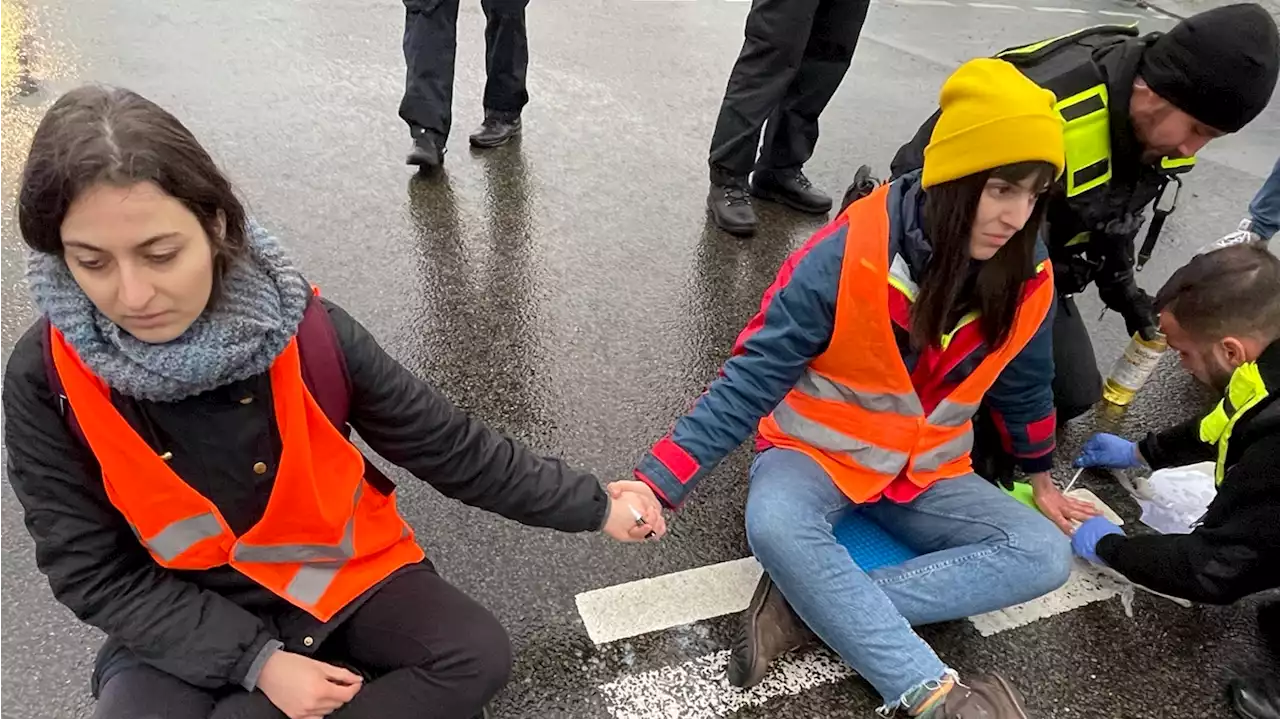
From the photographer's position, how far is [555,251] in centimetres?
360

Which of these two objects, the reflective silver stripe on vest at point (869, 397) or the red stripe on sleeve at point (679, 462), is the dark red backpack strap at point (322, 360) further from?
the reflective silver stripe on vest at point (869, 397)

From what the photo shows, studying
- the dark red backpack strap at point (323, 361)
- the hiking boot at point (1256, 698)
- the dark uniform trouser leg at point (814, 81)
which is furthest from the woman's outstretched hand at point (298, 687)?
the dark uniform trouser leg at point (814, 81)

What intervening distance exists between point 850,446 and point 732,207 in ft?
6.27

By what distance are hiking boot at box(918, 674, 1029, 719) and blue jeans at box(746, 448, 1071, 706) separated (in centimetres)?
5

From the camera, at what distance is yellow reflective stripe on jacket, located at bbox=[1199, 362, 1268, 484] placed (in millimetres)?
2121

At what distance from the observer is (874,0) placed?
26.9 ft

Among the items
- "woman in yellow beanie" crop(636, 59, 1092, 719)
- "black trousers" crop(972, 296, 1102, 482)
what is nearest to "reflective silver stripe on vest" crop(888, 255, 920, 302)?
"woman in yellow beanie" crop(636, 59, 1092, 719)

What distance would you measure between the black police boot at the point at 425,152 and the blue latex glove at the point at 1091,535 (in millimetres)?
2875

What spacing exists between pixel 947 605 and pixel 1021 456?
21.2 inches

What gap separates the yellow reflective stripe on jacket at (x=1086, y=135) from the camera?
7.74 ft

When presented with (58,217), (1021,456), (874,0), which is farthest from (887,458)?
(874,0)

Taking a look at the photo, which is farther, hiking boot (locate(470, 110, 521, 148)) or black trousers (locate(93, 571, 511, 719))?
hiking boot (locate(470, 110, 521, 148))

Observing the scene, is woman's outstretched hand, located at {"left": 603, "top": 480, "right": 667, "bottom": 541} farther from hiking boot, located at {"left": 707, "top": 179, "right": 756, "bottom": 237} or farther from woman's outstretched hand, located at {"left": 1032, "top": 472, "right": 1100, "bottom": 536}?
hiking boot, located at {"left": 707, "top": 179, "right": 756, "bottom": 237}

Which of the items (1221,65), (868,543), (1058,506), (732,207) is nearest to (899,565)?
(868,543)
